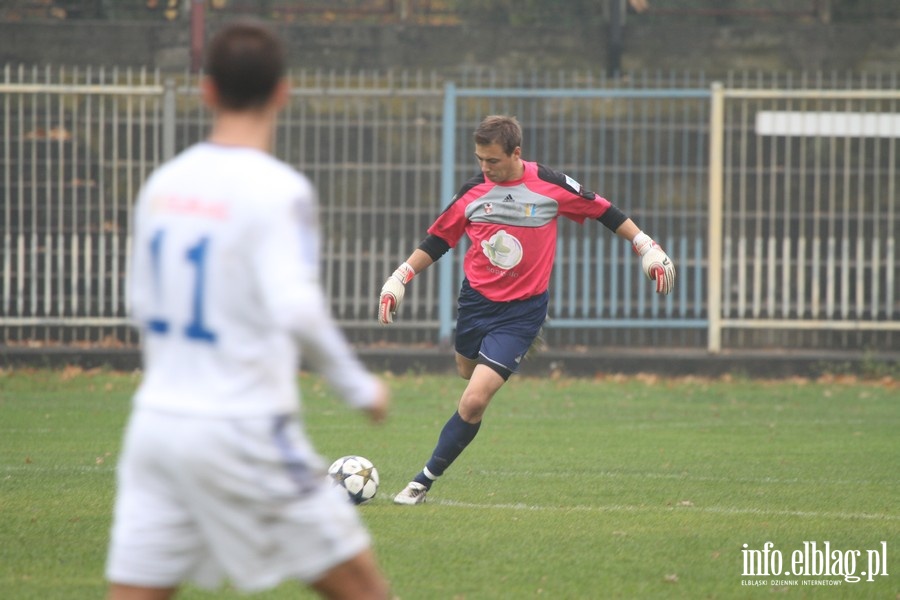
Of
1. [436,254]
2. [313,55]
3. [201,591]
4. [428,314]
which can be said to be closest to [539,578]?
[201,591]

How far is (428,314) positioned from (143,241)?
10.7m

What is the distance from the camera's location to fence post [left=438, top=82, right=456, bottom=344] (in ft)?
45.7

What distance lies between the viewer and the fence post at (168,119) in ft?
45.5

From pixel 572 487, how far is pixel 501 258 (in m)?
1.44

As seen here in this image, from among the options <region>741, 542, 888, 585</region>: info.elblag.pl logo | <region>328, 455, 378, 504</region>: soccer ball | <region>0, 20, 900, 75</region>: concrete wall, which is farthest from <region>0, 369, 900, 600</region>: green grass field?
<region>0, 20, 900, 75</region>: concrete wall

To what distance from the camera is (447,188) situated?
14062 mm

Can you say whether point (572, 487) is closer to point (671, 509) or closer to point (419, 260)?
point (671, 509)

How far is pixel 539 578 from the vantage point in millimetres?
5523

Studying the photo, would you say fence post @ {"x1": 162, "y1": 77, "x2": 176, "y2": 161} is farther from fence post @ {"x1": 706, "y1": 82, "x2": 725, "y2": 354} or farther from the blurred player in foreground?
the blurred player in foreground

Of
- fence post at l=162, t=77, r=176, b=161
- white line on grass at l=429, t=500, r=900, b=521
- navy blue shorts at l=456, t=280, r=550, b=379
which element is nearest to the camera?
white line on grass at l=429, t=500, r=900, b=521

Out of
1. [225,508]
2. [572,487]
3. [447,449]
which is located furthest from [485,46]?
[225,508]

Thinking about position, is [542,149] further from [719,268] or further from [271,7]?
[271,7]

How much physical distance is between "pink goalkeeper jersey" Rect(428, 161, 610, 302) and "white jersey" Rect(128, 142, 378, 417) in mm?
4248

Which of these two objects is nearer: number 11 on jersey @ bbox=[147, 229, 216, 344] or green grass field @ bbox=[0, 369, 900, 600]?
number 11 on jersey @ bbox=[147, 229, 216, 344]
